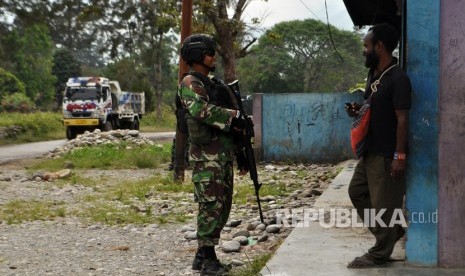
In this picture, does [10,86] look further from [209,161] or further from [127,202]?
[209,161]

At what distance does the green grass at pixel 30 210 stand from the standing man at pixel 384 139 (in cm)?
440

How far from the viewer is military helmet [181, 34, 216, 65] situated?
4.03m

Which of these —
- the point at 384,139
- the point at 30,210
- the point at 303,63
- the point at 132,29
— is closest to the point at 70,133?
the point at 132,29

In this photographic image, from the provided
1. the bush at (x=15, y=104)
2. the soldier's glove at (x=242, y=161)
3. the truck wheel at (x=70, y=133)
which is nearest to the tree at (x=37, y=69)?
the bush at (x=15, y=104)

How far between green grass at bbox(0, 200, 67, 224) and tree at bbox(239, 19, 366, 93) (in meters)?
42.3

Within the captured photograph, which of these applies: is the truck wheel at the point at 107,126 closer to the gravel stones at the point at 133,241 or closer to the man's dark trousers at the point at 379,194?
the gravel stones at the point at 133,241

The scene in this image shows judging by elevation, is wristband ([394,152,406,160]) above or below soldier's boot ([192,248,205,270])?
above

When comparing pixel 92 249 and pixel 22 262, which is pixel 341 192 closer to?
pixel 92 249

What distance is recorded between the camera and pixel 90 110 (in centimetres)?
2267

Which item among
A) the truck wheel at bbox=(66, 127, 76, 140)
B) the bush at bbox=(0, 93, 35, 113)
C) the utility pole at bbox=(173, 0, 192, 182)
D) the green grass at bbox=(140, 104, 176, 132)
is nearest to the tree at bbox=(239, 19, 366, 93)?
the green grass at bbox=(140, 104, 176, 132)

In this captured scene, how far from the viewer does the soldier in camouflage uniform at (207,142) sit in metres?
3.93

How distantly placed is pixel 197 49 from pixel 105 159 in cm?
1052

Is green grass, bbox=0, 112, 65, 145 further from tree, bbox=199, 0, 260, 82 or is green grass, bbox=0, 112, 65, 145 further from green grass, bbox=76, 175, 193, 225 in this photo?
green grass, bbox=76, 175, 193, 225

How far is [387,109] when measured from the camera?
3578mm
